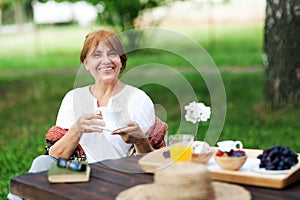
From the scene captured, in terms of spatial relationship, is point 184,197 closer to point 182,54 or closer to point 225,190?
point 225,190

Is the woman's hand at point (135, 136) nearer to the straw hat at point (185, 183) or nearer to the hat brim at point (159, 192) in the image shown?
the hat brim at point (159, 192)

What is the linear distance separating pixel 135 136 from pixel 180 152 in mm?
346

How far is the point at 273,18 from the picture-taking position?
6.76 meters

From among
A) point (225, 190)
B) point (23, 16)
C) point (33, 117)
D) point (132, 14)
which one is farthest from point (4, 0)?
point (225, 190)

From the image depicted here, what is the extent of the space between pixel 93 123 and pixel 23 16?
18.0 meters

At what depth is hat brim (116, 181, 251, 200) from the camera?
2246 millimetres

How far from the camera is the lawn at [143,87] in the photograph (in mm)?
6238

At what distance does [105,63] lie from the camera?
317cm

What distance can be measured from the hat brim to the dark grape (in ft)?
0.76

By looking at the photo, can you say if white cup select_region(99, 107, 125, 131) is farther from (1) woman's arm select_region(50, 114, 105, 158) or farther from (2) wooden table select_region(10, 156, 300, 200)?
(2) wooden table select_region(10, 156, 300, 200)

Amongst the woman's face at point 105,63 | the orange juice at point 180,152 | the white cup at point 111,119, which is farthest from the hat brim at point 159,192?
the woman's face at point 105,63

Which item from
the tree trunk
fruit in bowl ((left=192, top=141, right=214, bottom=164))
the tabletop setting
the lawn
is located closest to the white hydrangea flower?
the tabletop setting

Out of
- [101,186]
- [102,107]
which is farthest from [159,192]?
[102,107]

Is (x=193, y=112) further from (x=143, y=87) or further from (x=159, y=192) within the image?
(x=143, y=87)
